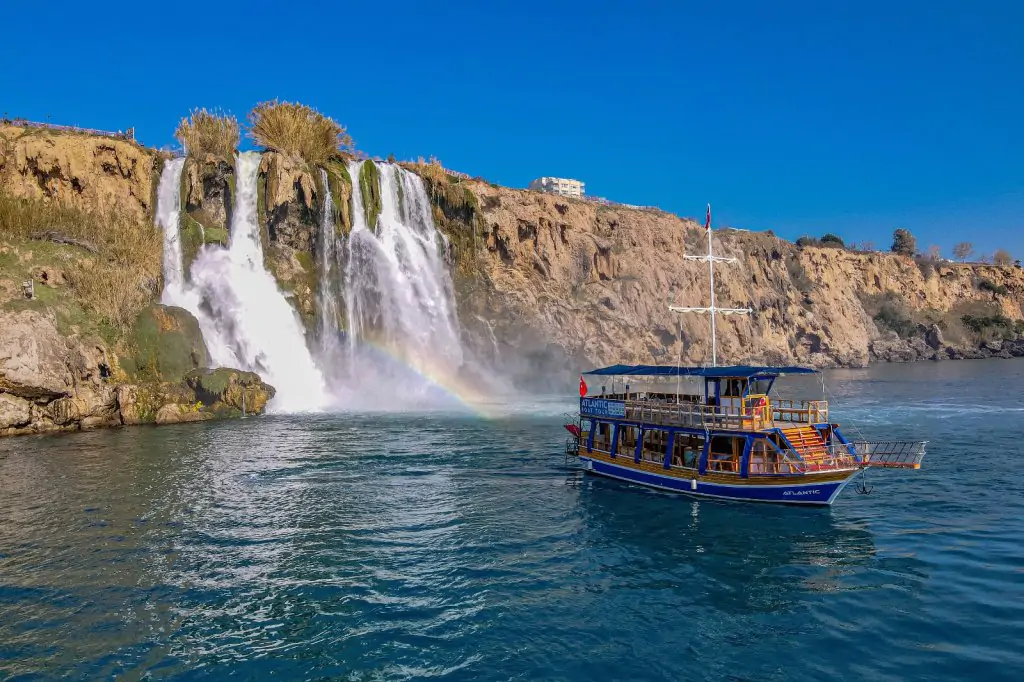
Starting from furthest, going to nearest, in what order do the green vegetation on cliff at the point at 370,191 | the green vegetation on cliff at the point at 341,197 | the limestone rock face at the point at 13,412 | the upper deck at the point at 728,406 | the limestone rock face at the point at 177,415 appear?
the green vegetation on cliff at the point at 370,191 < the green vegetation on cliff at the point at 341,197 < the limestone rock face at the point at 177,415 < the limestone rock face at the point at 13,412 < the upper deck at the point at 728,406

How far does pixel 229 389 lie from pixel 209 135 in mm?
29429

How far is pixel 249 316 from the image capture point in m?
56.9

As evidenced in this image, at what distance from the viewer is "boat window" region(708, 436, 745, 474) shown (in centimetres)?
2555

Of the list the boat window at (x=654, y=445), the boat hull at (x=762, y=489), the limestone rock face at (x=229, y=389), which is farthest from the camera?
the limestone rock face at (x=229, y=389)

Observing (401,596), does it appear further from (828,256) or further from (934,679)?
(828,256)

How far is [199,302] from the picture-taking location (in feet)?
181

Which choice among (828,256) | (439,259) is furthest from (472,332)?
(828,256)

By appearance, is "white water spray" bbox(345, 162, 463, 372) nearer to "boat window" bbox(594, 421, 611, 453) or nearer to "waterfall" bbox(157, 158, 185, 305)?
"waterfall" bbox(157, 158, 185, 305)

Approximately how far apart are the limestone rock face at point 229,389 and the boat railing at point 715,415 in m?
31.3

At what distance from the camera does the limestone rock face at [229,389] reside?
1882 inches

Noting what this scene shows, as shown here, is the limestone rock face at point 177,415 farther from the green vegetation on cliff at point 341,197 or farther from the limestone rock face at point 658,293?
the limestone rock face at point 658,293

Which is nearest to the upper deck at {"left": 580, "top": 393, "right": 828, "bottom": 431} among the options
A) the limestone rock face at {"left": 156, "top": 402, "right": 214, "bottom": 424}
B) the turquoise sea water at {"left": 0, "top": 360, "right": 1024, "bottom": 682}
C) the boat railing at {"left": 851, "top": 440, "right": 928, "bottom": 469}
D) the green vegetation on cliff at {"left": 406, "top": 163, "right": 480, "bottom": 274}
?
the boat railing at {"left": 851, "top": 440, "right": 928, "bottom": 469}

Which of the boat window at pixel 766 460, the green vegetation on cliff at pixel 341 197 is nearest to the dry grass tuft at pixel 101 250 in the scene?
the green vegetation on cliff at pixel 341 197

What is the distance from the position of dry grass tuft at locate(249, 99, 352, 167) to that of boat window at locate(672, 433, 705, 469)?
167ft
